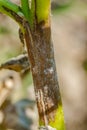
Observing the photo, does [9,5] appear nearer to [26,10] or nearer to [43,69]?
[26,10]

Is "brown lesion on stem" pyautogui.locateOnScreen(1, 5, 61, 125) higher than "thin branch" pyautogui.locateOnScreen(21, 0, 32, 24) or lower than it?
lower

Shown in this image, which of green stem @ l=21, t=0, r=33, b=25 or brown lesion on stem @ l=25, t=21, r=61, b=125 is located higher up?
green stem @ l=21, t=0, r=33, b=25

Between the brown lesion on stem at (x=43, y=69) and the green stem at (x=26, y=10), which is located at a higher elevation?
the green stem at (x=26, y=10)

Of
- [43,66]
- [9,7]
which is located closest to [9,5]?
[9,7]

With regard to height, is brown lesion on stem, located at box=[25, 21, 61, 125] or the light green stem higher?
the light green stem

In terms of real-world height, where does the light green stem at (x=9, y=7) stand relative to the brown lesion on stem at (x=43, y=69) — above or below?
above

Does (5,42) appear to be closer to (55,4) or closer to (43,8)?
(55,4)

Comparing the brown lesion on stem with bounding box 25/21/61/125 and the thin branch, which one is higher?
the thin branch

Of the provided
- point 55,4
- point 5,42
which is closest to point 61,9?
point 55,4

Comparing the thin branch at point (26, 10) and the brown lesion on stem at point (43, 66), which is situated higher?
the thin branch at point (26, 10)

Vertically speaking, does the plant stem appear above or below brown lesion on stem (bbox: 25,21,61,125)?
above

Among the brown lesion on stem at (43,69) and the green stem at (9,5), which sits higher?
the green stem at (9,5)

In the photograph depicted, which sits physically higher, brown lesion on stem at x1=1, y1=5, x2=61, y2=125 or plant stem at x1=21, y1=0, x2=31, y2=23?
plant stem at x1=21, y1=0, x2=31, y2=23
